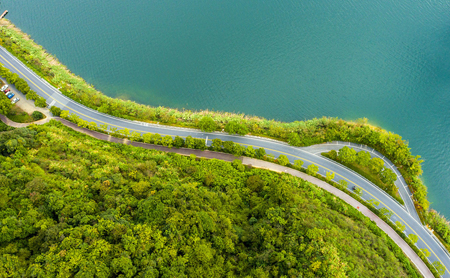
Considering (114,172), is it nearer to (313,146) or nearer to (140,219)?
(140,219)

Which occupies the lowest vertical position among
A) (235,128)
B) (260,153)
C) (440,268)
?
(440,268)

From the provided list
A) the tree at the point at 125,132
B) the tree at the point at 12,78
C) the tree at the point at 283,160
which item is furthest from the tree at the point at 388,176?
the tree at the point at 12,78

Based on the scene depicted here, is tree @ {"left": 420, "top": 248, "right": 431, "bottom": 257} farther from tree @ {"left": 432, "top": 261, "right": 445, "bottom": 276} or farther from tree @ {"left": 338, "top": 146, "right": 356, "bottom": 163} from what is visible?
tree @ {"left": 338, "top": 146, "right": 356, "bottom": 163}

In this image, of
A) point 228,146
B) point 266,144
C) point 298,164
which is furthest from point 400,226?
point 228,146

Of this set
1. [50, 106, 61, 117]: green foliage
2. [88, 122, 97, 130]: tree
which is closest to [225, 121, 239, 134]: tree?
[88, 122, 97, 130]: tree

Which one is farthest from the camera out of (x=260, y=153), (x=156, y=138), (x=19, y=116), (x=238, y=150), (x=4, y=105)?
(x=19, y=116)

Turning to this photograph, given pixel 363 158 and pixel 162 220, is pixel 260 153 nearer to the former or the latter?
pixel 363 158
